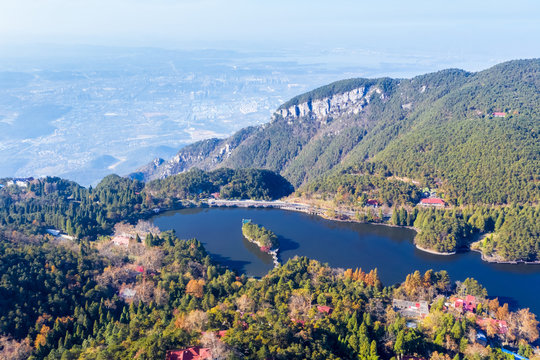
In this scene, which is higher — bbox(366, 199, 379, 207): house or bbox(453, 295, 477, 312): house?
bbox(366, 199, 379, 207): house

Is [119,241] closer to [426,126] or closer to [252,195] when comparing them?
[252,195]

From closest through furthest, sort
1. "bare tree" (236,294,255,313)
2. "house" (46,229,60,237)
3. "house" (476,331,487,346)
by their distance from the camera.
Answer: "house" (476,331,487,346)
"bare tree" (236,294,255,313)
"house" (46,229,60,237)

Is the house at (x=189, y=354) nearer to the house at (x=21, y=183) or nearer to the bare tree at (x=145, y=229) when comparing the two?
the bare tree at (x=145, y=229)

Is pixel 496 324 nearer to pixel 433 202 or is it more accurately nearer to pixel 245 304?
pixel 245 304

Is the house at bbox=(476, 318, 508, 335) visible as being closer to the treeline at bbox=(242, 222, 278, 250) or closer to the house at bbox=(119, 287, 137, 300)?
the treeline at bbox=(242, 222, 278, 250)

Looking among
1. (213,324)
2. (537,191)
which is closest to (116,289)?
(213,324)

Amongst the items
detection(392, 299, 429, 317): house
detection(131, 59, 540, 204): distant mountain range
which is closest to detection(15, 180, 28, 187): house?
detection(131, 59, 540, 204): distant mountain range

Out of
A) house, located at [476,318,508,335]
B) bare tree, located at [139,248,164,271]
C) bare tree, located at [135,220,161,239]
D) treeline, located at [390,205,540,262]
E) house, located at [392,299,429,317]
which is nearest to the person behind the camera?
house, located at [476,318,508,335]

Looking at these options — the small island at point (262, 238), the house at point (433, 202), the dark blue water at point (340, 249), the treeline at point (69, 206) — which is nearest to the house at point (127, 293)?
the dark blue water at point (340, 249)
